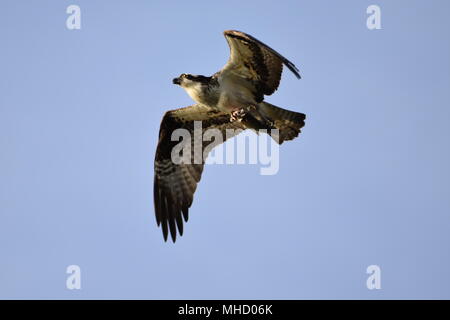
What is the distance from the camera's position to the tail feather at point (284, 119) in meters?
12.7

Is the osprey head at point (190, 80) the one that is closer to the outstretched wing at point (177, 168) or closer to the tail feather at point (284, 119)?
the outstretched wing at point (177, 168)

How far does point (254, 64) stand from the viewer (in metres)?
12.3

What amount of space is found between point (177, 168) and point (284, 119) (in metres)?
2.52

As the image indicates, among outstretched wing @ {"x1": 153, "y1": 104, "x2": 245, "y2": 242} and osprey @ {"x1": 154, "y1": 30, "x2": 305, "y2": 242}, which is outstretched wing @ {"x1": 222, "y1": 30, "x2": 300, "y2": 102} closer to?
osprey @ {"x1": 154, "y1": 30, "x2": 305, "y2": 242}

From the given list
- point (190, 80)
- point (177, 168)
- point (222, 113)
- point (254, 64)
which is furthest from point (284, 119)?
point (177, 168)

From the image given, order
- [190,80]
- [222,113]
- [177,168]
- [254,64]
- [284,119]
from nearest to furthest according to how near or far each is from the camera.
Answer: [254,64]
[190,80]
[284,119]
[222,113]
[177,168]

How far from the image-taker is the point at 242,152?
44.4 ft

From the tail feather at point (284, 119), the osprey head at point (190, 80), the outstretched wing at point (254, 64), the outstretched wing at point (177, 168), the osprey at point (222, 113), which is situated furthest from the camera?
the outstretched wing at point (177, 168)

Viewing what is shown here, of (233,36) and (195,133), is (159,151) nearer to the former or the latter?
(195,133)

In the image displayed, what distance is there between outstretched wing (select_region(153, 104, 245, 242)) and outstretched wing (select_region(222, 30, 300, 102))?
121 centimetres

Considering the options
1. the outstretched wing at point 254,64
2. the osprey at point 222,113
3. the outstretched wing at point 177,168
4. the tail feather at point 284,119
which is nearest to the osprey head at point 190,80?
the osprey at point 222,113

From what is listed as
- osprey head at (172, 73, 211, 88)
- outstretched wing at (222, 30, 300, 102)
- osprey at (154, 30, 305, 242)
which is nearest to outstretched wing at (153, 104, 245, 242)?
osprey at (154, 30, 305, 242)

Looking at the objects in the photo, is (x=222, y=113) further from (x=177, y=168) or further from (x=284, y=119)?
(x=177, y=168)
